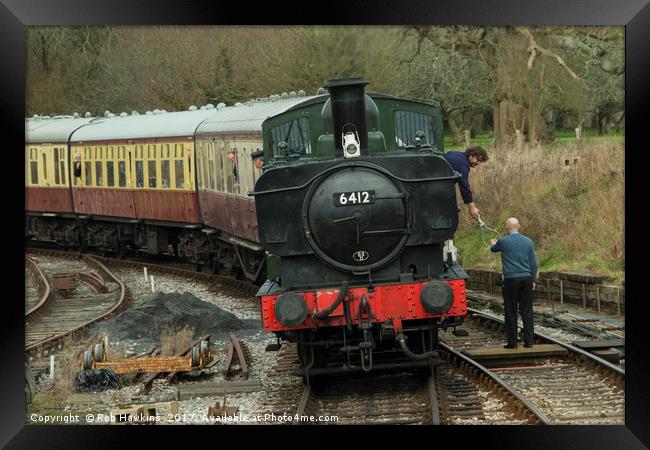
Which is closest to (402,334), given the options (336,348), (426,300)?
(426,300)

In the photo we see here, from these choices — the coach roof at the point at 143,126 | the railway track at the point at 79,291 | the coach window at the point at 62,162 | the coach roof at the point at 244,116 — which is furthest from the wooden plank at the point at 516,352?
the coach window at the point at 62,162

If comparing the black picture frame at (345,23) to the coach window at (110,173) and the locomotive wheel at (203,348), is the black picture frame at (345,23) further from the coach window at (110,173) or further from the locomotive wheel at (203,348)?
the coach window at (110,173)

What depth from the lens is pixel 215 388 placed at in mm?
10414

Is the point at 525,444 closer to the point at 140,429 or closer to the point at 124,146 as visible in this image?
the point at 140,429

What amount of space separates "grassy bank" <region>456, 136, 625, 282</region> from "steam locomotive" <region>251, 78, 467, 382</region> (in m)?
4.77

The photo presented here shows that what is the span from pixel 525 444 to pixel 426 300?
58.3 inches

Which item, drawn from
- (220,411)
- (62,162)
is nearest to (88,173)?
(62,162)

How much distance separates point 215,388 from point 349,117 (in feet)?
9.83

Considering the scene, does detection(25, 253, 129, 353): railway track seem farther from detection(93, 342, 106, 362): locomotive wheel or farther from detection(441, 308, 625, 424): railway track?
detection(441, 308, 625, 424): railway track

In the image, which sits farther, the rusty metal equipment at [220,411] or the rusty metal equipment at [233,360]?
Answer: the rusty metal equipment at [233,360]

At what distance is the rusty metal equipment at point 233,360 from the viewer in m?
11.2

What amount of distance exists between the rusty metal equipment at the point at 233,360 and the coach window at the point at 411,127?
2.84 meters

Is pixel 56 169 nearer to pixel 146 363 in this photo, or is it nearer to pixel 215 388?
pixel 146 363

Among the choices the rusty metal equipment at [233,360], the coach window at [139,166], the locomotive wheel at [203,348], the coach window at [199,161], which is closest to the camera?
the rusty metal equipment at [233,360]
